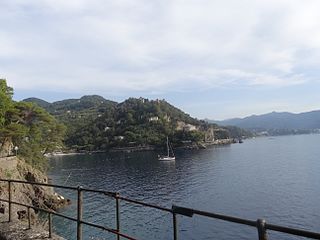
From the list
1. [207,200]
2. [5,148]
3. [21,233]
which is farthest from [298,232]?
[5,148]

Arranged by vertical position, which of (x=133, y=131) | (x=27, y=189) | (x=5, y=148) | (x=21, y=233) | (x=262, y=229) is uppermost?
(x=133, y=131)

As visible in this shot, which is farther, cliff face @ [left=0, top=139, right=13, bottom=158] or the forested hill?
the forested hill

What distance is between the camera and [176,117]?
19950 centimetres

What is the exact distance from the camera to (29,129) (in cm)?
5759

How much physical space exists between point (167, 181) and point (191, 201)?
1822 centimetres

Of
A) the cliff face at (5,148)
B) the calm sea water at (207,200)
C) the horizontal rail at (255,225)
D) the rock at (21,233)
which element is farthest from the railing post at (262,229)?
the cliff face at (5,148)

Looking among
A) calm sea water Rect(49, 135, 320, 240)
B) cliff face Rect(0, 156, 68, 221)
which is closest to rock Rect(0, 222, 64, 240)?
calm sea water Rect(49, 135, 320, 240)

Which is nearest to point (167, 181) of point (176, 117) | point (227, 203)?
point (227, 203)

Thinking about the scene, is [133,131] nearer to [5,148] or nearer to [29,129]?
[29,129]

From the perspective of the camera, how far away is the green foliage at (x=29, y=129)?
50.3m

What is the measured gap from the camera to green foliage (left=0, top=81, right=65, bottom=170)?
50.3 m

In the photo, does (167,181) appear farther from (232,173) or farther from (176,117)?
(176,117)

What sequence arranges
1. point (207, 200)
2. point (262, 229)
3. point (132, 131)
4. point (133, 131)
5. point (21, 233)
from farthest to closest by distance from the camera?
point (132, 131) < point (133, 131) < point (207, 200) < point (21, 233) < point (262, 229)

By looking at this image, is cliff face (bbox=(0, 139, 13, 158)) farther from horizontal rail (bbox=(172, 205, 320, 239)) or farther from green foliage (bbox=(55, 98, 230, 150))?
green foliage (bbox=(55, 98, 230, 150))
